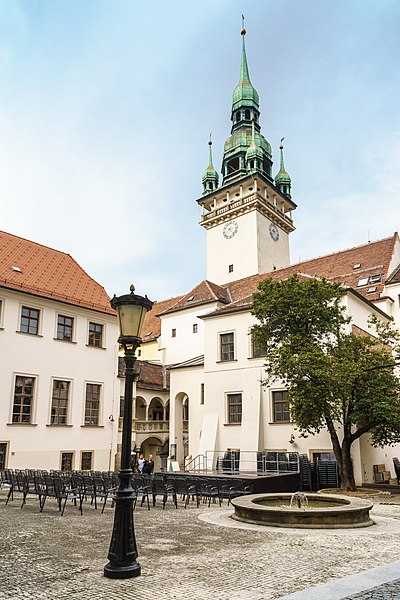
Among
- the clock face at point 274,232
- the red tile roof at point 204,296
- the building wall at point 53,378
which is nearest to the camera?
the building wall at point 53,378

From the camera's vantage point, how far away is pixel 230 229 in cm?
5372

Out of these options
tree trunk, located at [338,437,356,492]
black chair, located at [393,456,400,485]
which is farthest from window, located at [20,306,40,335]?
black chair, located at [393,456,400,485]

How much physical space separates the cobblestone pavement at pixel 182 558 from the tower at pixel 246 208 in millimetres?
39867

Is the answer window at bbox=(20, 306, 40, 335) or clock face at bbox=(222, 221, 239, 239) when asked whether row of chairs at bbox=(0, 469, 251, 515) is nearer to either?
window at bbox=(20, 306, 40, 335)

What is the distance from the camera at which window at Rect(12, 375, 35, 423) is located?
2355cm

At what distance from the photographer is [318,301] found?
22062mm

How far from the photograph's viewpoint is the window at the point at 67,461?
25.0 m

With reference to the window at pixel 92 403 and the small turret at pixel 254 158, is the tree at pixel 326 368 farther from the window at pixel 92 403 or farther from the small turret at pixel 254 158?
the small turret at pixel 254 158

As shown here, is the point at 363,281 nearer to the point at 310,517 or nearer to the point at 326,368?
the point at 326,368

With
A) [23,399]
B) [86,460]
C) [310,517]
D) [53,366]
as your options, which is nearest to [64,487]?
[310,517]

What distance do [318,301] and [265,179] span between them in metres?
34.9

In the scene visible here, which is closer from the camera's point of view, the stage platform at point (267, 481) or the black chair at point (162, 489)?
the black chair at point (162, 489)

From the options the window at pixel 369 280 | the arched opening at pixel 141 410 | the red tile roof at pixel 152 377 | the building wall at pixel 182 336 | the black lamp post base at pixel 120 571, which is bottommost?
the black lamp post base at pixel 120 571

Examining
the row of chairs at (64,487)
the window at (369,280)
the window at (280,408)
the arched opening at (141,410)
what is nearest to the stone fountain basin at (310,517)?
the row of chairs at (64,487)
